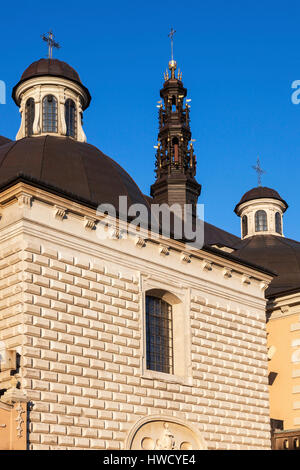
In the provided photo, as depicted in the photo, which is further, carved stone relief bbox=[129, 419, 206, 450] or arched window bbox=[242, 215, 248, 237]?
arched window bbox=[242, 215, 248, 237]

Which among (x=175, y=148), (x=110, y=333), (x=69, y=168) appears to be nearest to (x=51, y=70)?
(x=69, y=168)

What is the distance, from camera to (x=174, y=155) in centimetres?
3772

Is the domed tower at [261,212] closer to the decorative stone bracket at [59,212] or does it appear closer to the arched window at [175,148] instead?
the arched window at [175,148]

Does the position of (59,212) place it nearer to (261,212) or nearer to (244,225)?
(261,212)

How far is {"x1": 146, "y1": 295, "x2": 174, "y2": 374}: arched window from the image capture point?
25625 mm

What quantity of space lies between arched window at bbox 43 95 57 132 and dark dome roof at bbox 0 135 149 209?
2342 mm

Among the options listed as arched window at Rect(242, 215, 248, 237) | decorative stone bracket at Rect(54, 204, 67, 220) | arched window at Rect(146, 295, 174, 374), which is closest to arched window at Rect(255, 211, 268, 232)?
arched window at Rect(242, 215, 248, 237)

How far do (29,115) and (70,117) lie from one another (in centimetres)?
159

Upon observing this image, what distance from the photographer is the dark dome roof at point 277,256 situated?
34750 mm

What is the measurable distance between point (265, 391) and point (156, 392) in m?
6.36

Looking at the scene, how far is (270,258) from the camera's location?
36375 mm

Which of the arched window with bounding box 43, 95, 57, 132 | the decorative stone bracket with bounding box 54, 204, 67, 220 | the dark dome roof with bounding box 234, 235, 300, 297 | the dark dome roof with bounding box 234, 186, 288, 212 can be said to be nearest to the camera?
the decorative stone bracket with bounding box 54, 204, 67, 220

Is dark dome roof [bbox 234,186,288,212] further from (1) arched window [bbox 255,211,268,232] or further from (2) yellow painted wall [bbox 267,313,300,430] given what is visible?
(2) yellow painted wall [bbox 267,313,300,430]

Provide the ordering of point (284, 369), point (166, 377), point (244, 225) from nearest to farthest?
point (166, 377), point (284, 369), point (244, 225)
